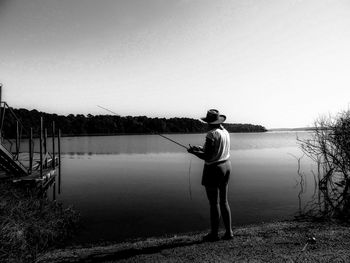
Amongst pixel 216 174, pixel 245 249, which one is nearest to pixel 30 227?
pixel 216 174

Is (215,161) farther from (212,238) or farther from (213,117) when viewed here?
(212,238)

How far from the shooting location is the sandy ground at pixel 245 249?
17.1 feet

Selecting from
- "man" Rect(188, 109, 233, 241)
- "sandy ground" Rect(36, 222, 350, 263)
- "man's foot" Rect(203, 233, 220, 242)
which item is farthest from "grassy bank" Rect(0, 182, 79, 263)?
"man" Rect(188, 109, 233, 241)

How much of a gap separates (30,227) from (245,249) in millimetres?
5883

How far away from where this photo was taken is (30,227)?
7.98 metres

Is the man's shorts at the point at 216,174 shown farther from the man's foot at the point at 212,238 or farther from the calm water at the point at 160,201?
the calm water at the point at 160,201

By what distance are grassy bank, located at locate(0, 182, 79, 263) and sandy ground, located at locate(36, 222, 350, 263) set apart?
63 centimetres

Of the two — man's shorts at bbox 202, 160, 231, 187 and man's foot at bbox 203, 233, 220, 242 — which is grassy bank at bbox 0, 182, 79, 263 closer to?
man's foot at bbox 203, 233, 220, 242

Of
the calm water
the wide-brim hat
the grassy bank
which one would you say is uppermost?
the wide-brim hat

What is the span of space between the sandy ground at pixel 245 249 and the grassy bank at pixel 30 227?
632 mm

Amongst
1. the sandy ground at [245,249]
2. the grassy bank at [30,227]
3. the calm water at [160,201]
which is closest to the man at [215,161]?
the sandy ground at [245,249]

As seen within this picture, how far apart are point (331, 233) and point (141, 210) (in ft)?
25.9

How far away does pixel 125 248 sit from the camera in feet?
21.3

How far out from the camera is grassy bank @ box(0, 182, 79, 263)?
6.05m
